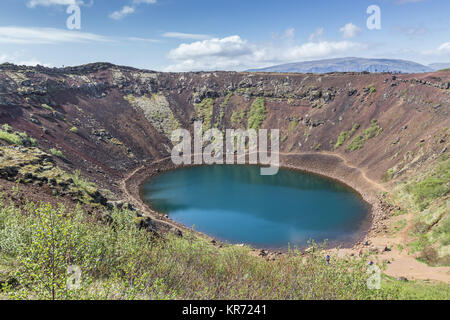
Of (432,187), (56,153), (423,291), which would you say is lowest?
(423,291)

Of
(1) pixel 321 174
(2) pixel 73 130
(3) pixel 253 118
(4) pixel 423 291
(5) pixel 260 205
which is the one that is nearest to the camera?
(4) pixel 423 291

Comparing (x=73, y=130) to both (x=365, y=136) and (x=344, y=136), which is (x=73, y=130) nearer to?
(x=344, y=136)

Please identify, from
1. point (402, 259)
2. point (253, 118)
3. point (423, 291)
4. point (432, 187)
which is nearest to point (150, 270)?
point (423, 291)

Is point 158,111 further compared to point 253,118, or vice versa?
point 158,111

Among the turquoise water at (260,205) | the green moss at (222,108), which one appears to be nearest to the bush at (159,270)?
the turquoise water at (260,205)

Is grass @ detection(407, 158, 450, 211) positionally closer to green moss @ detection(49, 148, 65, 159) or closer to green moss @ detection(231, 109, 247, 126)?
green moss @ detection(231, 109, 247, 126)
